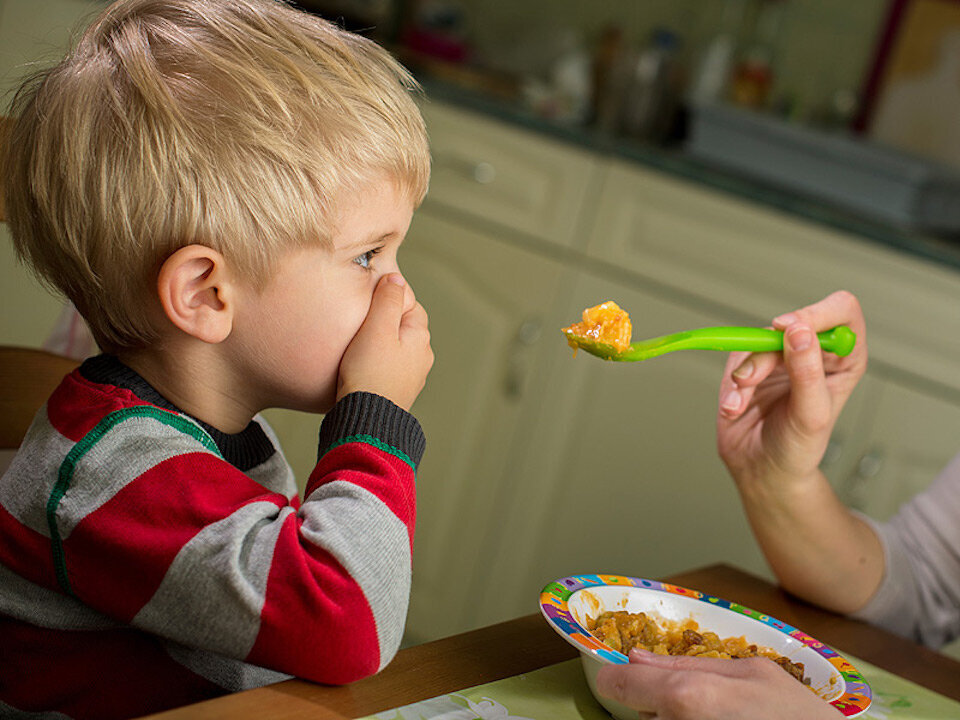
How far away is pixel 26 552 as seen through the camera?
681mm

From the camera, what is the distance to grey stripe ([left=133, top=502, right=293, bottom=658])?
2.04 ft

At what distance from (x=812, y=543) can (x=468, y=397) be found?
1160 mm

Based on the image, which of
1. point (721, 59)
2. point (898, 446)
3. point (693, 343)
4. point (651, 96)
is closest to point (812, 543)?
point (693, 343)

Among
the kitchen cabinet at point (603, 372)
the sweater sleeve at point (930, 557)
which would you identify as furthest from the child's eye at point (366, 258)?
the kitchen cabinet at point (603, 372)

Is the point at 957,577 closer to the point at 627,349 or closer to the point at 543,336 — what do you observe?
the point at 627,349

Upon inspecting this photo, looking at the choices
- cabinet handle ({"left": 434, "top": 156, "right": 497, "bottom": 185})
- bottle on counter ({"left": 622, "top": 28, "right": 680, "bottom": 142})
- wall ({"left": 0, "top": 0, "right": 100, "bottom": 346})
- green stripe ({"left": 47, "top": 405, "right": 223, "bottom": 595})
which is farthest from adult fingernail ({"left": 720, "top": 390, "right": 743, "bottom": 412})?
bottle on counter ({"left": 622, "top": 28, "right": 680, "bottom": 142})

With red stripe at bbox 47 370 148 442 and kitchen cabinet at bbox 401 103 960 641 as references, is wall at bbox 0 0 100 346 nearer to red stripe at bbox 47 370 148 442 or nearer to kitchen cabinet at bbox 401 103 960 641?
red stripe at bbox 47 370 148 442

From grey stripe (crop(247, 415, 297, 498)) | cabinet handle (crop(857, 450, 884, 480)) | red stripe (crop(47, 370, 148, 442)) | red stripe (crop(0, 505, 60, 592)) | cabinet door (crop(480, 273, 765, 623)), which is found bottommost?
cabinet door (crop(480, 273, 765, 623))

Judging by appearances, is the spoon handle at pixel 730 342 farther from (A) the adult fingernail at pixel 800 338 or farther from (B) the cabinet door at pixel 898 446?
(B) the cabinet door at pixel 898 446

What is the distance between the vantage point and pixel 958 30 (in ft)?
7.20

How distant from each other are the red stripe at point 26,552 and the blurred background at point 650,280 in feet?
3.77

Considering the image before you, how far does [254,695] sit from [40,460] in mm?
208

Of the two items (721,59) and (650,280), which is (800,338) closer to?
(650,280)

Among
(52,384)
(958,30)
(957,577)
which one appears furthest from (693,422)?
(52,384)
